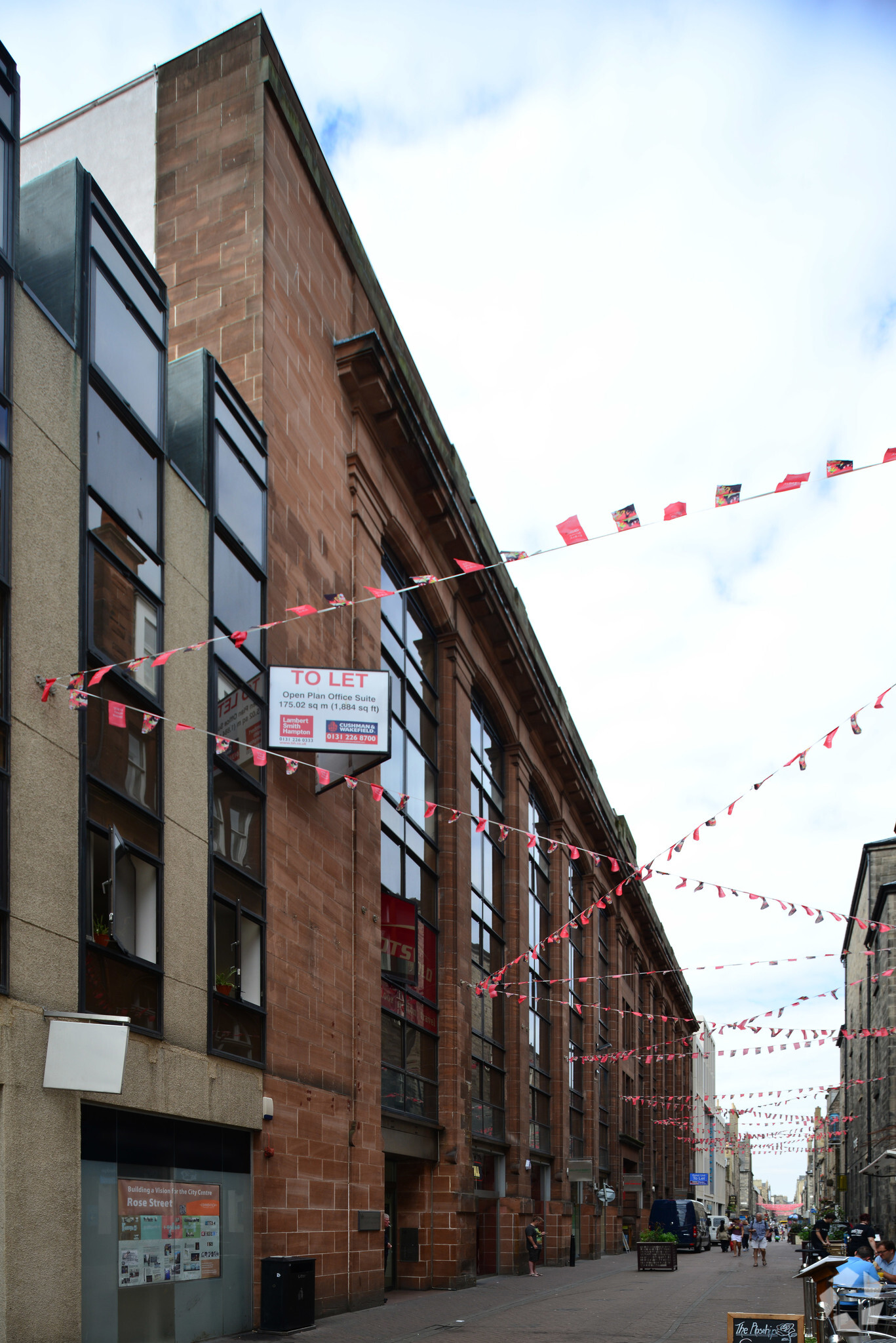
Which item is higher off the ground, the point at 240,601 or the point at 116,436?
the point at 116,436

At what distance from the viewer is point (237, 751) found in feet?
57.9

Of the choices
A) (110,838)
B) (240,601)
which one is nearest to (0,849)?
(110,838)

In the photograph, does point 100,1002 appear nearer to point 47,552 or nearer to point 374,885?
point 47,552

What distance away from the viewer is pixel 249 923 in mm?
17703

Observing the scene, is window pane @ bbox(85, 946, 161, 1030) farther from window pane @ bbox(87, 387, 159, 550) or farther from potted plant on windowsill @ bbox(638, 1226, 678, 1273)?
potted plant on windowsill @ bbox(638, 1226, 678, 1273)

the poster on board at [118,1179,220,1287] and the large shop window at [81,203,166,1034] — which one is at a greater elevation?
the large shop window at [81,203,166,1034]

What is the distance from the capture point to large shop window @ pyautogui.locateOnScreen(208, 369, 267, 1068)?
16.7 m

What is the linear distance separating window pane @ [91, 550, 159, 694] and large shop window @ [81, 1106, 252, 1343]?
15.9 feet

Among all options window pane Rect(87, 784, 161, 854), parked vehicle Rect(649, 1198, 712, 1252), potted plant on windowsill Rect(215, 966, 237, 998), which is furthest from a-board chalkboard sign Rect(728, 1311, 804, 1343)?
parked vehicle Rect(649, 1198, 712, 1252)

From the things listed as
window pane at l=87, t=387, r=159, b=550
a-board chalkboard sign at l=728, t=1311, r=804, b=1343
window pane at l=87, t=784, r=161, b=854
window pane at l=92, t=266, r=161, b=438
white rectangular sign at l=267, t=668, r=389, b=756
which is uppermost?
window pane at l=92, t=266, r=161, b=438

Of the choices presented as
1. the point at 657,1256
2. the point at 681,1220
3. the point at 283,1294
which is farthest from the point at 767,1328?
the point at 681,1220

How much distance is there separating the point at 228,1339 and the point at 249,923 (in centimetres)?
508

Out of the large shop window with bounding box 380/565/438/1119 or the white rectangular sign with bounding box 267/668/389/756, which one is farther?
the large shop window with bounding box 380/565/438/1119

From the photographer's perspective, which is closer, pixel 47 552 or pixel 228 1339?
pixel 47 552
